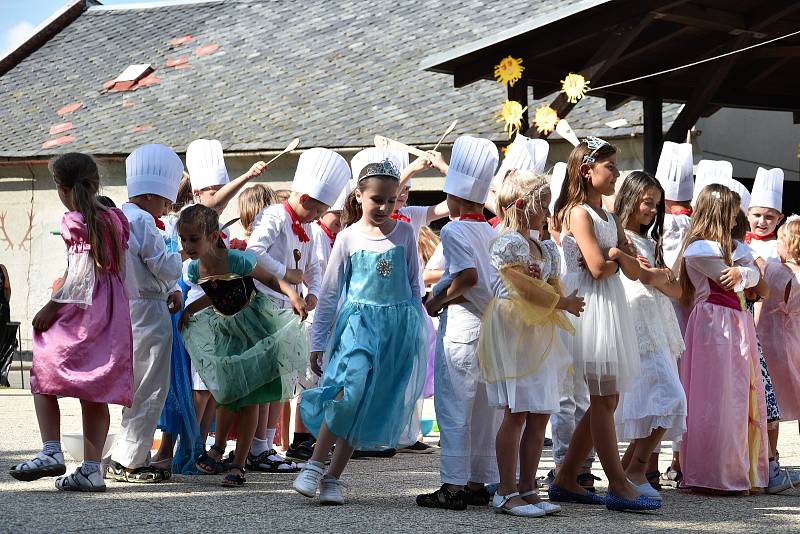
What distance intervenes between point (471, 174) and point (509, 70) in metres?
5.20

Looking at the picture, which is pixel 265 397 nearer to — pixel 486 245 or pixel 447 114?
pixel 486 245

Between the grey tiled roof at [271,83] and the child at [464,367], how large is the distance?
369 inches

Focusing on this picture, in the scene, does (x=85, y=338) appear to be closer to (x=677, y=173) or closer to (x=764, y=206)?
(x=677, y=173)

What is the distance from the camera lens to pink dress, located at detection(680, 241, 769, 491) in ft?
19.5

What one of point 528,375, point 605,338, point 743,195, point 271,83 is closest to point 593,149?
point 605,338

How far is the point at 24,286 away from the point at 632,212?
15156 millimetres

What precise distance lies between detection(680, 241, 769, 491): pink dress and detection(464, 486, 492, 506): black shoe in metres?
1.20

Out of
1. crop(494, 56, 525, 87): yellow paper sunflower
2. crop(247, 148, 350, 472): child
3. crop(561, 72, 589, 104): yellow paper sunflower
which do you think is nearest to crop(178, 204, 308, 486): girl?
crop(247, 148, 350, 472): child

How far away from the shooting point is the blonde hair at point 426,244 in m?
8.55

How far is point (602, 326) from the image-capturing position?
5.25 m

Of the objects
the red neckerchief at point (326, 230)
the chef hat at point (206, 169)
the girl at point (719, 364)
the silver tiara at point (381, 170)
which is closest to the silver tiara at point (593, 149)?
the silver tiara at point (381, 170)

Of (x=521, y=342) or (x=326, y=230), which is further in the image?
(x=326, y=230)

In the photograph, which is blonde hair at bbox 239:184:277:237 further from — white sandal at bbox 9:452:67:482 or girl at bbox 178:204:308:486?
white sandal at bbox 9:452:67:482

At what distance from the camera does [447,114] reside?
16.3 m
